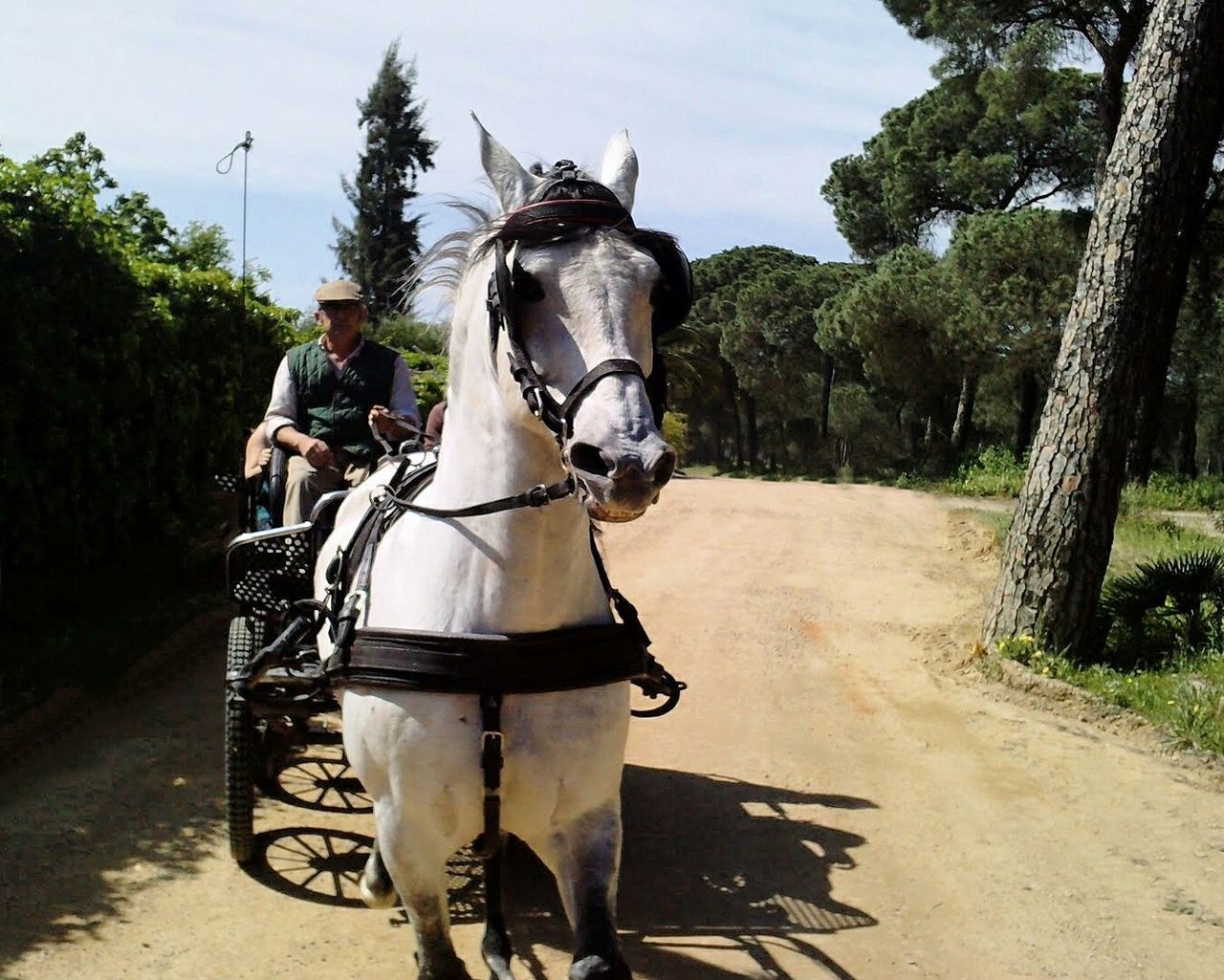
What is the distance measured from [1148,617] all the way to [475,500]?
7762mm

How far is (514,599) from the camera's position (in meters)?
3.15

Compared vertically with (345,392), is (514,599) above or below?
below

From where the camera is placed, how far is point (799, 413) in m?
45.7

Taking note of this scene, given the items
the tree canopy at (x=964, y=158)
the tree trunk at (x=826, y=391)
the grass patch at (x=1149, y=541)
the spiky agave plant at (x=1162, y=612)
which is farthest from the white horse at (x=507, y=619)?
the tree trunk at (x=826, y=391)

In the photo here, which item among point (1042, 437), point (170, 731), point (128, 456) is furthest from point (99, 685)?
point (1042, 437)

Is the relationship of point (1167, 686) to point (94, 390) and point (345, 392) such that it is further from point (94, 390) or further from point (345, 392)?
point (94, 390)

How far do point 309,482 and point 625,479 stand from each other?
3120 mm

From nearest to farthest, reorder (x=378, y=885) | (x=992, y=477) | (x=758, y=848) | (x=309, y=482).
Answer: (x=378, y=885) < (x=309, y=482) < (x=758, y=848) < (x=992, y=477)

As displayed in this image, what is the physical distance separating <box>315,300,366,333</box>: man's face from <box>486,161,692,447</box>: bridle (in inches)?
96.3

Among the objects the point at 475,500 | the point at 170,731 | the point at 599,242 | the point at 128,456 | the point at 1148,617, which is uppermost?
the point at 599,242

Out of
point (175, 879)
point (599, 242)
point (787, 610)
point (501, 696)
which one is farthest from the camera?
point (787, 610)

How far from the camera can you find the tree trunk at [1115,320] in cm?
850

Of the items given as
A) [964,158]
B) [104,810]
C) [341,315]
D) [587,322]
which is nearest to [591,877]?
[587,322]

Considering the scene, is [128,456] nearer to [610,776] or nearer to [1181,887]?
[610,776]
